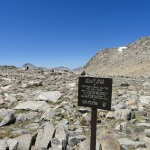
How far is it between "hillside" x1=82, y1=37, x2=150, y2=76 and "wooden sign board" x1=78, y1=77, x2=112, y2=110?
43351 mm

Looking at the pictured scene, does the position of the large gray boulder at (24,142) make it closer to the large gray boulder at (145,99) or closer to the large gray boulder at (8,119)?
the large gray boulder at (8,119)

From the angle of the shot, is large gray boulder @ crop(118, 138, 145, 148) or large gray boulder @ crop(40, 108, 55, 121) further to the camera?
large gray boulder @ crop(40, 108, 55, 121)

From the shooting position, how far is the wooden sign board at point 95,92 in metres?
6.31

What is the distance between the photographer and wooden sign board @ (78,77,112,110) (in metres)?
6.31

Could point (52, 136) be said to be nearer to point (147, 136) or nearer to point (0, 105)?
point (147, 136)

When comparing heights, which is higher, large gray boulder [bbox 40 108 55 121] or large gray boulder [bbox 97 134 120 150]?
large gray boulder [bbox 40 108 55 121]

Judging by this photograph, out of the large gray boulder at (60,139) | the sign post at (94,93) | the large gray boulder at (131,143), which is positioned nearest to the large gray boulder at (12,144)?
the large gray boulder at (60,139)

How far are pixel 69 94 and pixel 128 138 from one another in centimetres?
814

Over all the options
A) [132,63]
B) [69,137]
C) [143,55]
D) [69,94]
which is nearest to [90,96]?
[69,137]

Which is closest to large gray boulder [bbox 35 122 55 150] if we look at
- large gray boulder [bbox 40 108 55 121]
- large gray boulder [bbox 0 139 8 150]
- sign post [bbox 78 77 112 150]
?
large gray boulder [bbox 0 139 8 150]

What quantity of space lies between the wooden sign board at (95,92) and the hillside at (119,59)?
43351mm

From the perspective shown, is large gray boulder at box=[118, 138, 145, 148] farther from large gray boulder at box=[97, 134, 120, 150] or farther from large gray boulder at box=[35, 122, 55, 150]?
large gray boulder at box=[35, 122, 55, 150]

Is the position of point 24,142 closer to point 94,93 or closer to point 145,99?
point 94,93

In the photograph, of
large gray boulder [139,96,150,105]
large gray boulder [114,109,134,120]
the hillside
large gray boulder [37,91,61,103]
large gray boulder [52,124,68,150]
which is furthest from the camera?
the hillside
